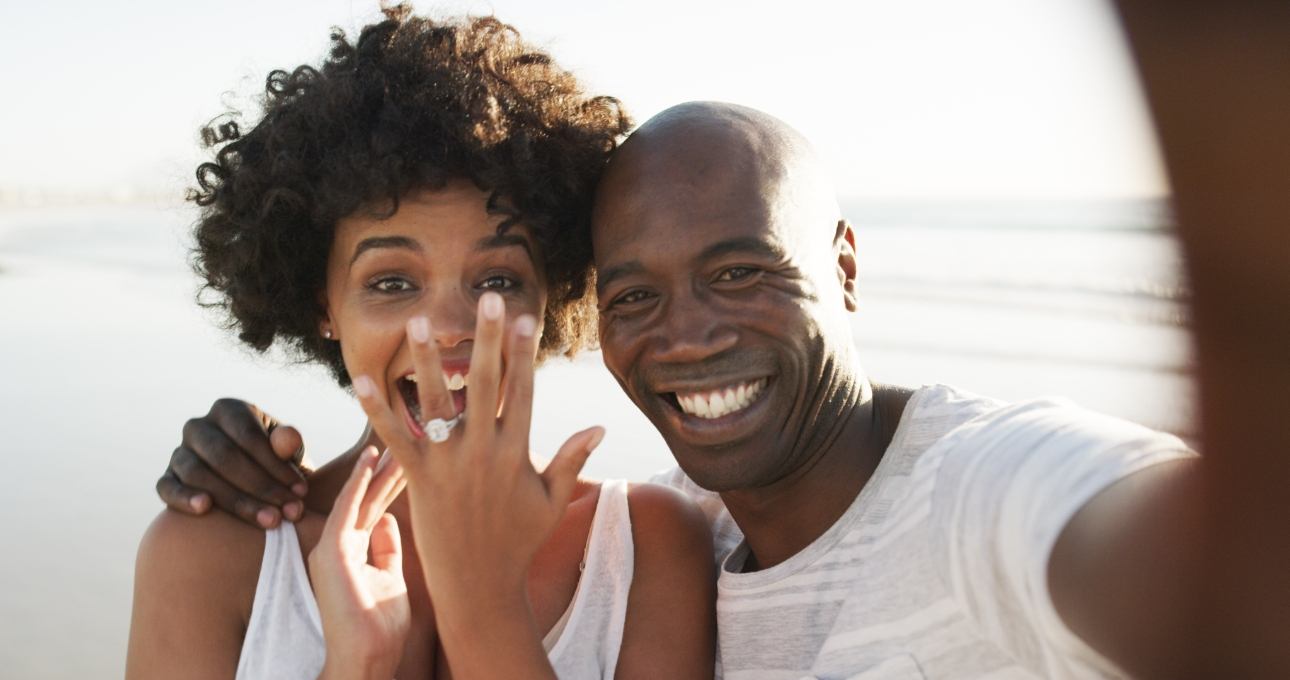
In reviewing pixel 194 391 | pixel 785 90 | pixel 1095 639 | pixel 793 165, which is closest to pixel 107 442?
pixel 194 391

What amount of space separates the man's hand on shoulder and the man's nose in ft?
3.10

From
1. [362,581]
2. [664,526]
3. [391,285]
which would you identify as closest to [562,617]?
[664,526]

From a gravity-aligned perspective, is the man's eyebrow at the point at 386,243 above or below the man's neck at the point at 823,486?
above

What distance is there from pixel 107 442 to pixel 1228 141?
650 centimetres

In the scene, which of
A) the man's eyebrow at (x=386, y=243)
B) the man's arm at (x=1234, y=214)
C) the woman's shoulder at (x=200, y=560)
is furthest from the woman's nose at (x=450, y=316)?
the man's arm at (x=1234, y=214)

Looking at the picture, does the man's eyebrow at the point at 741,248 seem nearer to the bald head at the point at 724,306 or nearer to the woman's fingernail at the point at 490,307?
the bald head at the point at 724,306

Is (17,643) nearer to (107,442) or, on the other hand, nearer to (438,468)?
(107,442)

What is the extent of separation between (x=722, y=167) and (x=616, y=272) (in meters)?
0.35

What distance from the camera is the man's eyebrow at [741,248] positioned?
273 centimetres

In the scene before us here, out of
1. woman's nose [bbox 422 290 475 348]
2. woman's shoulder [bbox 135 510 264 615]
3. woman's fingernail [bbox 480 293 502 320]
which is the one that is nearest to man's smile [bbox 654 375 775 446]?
woman's nose [bbox 422 290 475 348]

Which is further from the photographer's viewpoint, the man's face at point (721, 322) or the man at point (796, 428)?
the man's face at point (721, 322)

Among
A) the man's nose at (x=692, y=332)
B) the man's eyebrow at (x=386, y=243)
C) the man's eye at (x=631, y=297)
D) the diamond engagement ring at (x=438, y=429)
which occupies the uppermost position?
the man's eyebrow at (x=386, y=243)

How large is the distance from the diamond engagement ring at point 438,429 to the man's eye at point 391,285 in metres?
0.76

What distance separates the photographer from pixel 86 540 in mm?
5242
